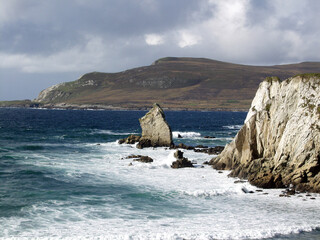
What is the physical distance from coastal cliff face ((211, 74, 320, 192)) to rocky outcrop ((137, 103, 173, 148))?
18898 mm

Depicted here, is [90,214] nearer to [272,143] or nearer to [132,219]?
[132,219]

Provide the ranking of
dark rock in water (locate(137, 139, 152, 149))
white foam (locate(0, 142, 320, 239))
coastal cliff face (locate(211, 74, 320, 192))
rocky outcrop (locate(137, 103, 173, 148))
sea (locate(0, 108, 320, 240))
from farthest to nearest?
1. rocky outcrop (locate(137, 103, 173, 148))
2. dark rock in water (locate(137, 139, 152, 149))
3. coastal cliff face (locate(211, 74, 320, 192))
4. sea (locate(0, 108, 320, 240))
5. white foam (locate(0, 142, 320, 239))

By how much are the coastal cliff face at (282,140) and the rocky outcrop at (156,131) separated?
744 inches

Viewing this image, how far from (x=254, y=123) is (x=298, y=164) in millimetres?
7339

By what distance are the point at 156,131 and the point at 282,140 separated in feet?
94.9

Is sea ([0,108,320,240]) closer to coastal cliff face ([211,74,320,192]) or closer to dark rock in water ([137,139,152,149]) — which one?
coastal cliff face ([211,74,320,192])

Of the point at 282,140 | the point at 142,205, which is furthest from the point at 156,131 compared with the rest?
the point at 142,205

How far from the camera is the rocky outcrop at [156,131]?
5659cm

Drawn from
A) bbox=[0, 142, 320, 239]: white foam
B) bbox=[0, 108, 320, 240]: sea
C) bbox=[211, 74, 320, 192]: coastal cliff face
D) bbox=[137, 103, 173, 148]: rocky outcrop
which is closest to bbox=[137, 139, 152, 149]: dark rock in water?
bbox=[137, 103, 173, 148]: rocky outcrop

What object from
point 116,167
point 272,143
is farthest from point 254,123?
point 116,167

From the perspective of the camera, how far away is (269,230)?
20.0 m

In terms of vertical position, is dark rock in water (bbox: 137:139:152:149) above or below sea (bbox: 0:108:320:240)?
above

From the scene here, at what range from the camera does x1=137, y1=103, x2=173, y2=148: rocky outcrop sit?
56594 mm

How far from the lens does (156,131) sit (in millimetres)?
57438
